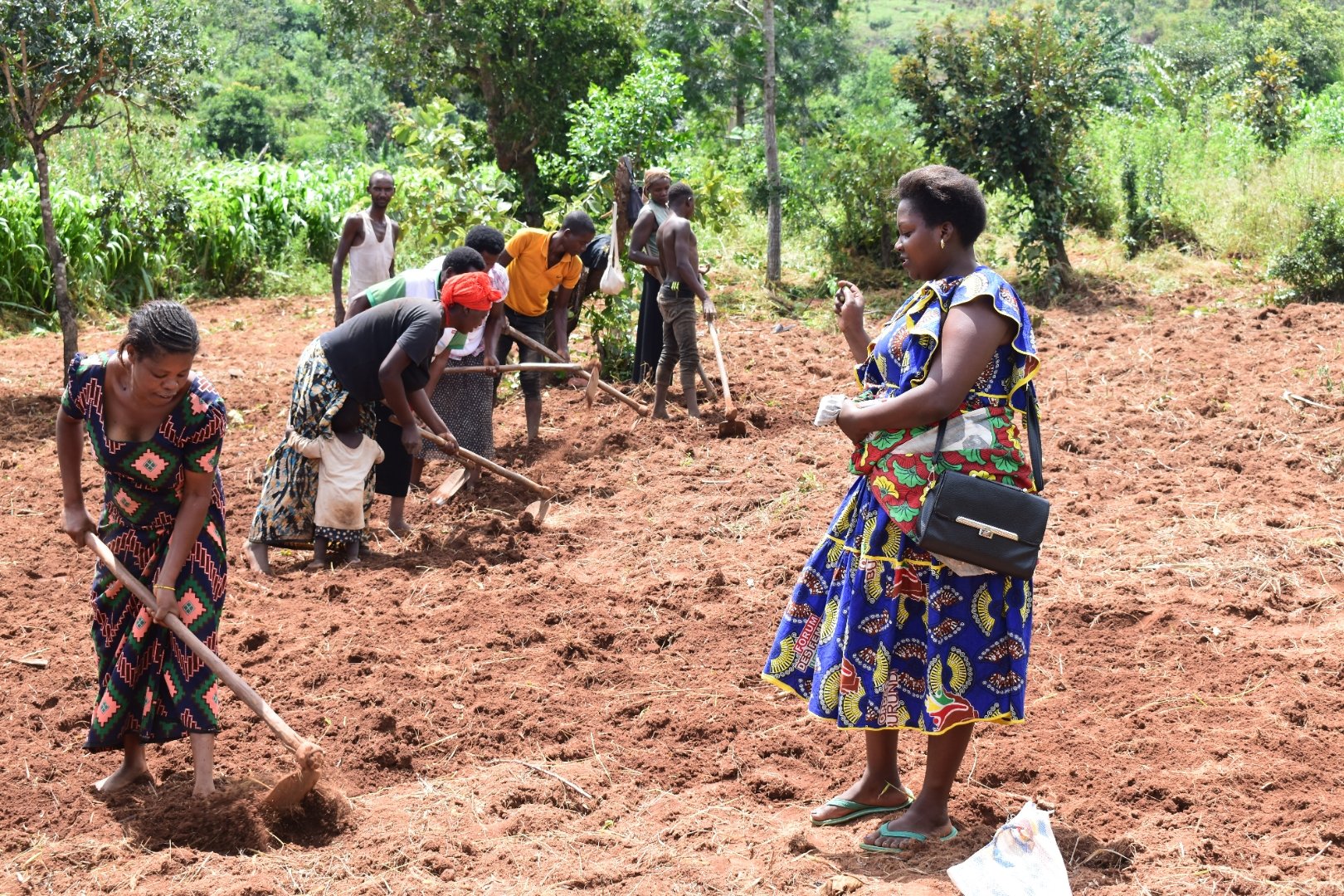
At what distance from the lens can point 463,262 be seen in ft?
20.3

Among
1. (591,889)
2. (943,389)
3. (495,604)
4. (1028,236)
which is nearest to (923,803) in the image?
(591,889)

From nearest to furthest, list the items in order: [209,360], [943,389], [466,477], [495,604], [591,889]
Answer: [943,389] → [591,889] → [495,604] → [466,477] → [209,360]

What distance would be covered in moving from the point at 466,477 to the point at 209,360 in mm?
4667

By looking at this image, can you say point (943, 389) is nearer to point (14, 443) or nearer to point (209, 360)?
point (14, 443)

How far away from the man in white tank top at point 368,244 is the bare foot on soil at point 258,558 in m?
3.05

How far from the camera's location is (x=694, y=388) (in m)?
8.52

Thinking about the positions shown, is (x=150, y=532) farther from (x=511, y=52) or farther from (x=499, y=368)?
(x=511, y=52)

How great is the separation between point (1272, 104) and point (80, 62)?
14.4 metres

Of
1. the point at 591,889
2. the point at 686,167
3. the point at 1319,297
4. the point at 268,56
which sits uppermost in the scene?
the point at 268,56

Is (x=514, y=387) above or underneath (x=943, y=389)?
underneath

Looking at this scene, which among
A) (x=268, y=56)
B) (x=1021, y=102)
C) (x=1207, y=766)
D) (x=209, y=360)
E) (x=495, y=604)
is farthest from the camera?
(x=268, y=56)

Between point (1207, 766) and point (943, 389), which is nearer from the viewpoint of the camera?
point (943, 389)

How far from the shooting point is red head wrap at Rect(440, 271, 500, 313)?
5.84m

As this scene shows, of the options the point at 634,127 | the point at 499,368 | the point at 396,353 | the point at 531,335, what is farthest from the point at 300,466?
the point at 634,127
